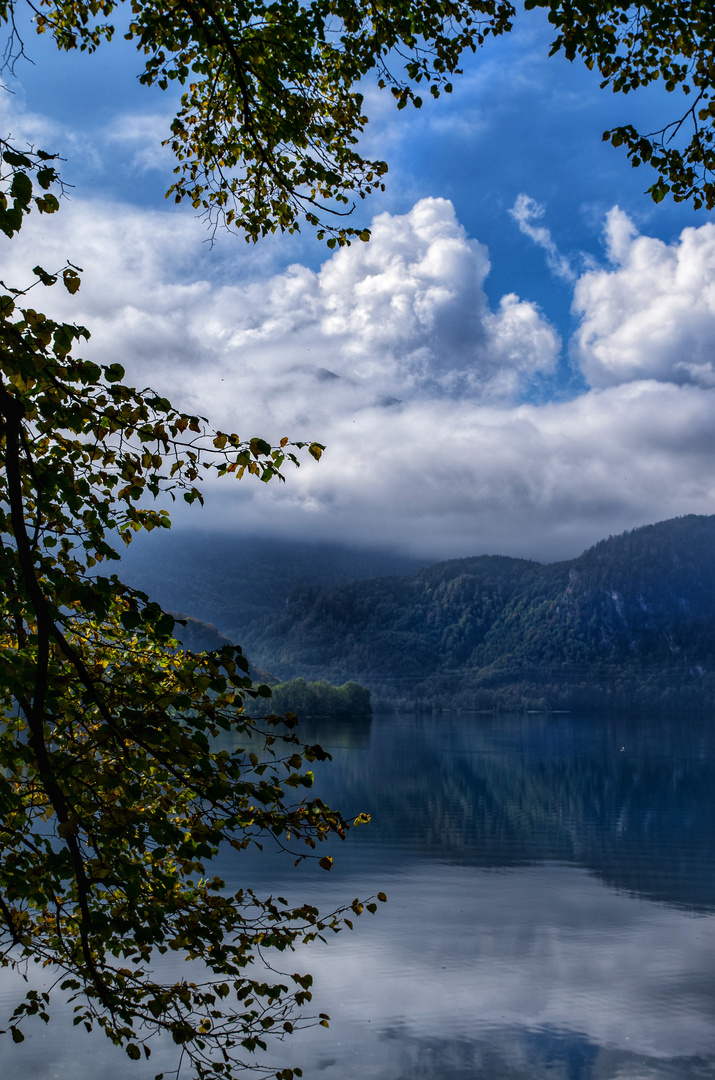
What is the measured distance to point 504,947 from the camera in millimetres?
24016

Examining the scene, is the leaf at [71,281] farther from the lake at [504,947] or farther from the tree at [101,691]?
the lake at [504,947]

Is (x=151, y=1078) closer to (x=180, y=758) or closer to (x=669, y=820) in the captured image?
(x=180, y=758)

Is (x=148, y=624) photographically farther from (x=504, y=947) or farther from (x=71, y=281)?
(x=504, y=947)

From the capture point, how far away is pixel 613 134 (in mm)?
6914

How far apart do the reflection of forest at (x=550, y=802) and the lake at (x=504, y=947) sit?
24 centimetres

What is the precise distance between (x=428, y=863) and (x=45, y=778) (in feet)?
116

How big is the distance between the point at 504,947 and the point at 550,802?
37.4 m

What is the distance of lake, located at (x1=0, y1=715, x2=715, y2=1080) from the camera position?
16.4 metres

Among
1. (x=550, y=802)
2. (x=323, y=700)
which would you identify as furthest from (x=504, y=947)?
(x=323, y=700)

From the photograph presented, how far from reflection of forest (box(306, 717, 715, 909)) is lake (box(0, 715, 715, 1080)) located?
0.24 m

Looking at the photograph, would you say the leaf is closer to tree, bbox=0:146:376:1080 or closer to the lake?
tree, bbox=0:146:376:1080

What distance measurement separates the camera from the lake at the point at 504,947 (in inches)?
644

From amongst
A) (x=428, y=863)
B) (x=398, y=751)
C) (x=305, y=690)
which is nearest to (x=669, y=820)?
(x=428, y=863)

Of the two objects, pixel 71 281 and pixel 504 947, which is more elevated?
pixel 71 281
